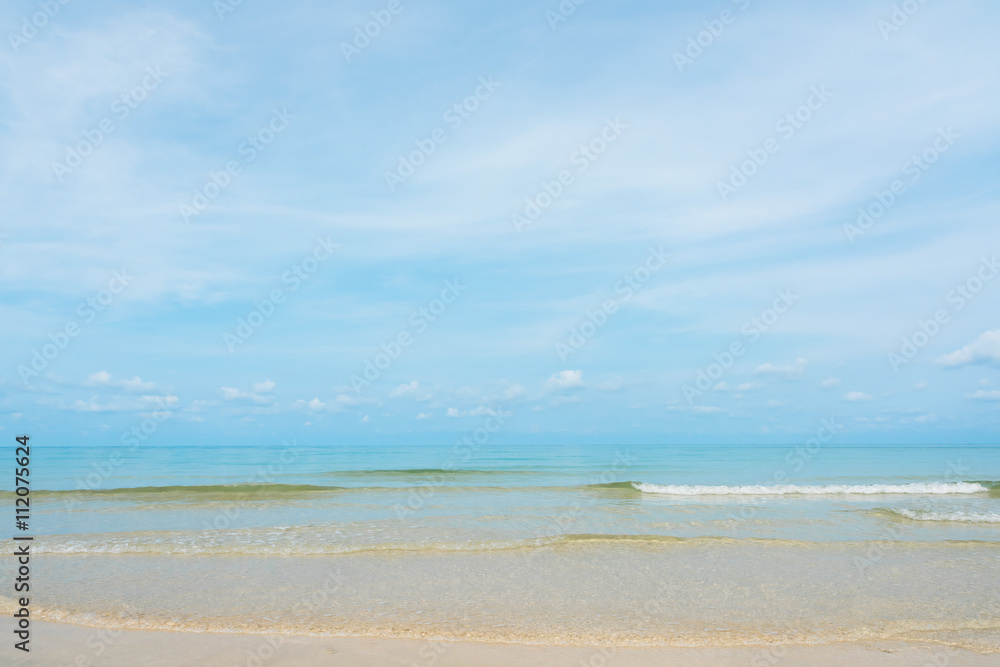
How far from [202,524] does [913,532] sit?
63.3ft

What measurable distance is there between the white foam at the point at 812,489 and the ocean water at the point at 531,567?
9.09 feet

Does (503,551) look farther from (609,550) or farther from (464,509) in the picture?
(464,509)

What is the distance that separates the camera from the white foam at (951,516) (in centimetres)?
1733

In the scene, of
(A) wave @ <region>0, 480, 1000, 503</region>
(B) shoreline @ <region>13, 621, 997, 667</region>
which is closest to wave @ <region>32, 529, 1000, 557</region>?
(B) shoreline @ <region>13, 621, 997, 667</region>

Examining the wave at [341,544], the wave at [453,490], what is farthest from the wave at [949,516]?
the wave at [453,490]

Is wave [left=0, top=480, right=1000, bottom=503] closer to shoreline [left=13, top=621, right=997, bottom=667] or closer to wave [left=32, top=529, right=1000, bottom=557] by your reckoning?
wave [left=32, top=529, right=1000, bottom=557]

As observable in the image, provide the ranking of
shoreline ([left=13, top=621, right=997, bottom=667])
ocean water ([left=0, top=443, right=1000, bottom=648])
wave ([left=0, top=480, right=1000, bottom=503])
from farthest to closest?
wave ([left=0, top=480, right=1000, bottom=503]), ocean water ([left=0, top=443, right=1000, bottom=648]), shoreline ([left=13, top=621, right=997, bottom=667])

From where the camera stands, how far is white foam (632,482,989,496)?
2589 cm

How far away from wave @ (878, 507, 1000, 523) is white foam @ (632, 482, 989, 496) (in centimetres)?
642

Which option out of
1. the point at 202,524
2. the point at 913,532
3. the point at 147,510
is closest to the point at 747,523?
the point at 913,532

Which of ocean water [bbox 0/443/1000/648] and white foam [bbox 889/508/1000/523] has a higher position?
white foam [bbox 889/508/1000/523]

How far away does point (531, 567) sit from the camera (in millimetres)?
11391

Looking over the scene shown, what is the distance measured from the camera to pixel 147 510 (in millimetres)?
19766

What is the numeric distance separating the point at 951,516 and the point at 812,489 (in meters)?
8.71
